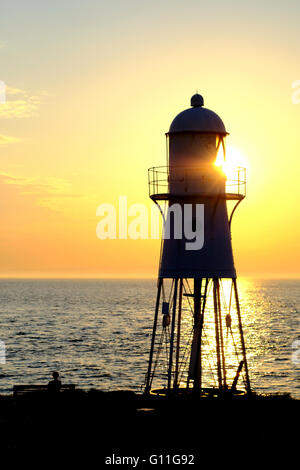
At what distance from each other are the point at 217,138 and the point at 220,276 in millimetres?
6161

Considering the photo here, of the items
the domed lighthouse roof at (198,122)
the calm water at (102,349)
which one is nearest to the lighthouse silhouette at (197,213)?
the domed lighthouse roof at (198,122)

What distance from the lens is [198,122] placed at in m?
33.8

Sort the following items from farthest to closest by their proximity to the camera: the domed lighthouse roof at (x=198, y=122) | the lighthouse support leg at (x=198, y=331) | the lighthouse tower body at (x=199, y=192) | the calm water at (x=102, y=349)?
the calm water at (x=102, y=349)
the lighthouse support leg at (x=198, y=331)
the domed lighthouse roof at (x=198, y=122)
the lighthouse tower body at (x=199, y=192)

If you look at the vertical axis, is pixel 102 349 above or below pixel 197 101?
below

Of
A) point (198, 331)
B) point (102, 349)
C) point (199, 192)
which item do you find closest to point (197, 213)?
point (199, 192)

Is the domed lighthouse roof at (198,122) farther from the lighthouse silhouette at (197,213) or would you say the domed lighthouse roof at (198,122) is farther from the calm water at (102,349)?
the calm water at (102,349)

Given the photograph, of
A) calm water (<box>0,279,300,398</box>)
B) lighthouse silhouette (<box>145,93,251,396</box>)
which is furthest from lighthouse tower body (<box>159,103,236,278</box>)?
calm water (<box>0,279,300,398</box>)

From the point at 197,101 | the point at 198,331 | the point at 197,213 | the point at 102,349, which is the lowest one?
the point at 102,349

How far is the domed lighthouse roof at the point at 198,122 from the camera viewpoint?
33750 millimetres

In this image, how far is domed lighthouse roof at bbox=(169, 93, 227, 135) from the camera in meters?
33.8

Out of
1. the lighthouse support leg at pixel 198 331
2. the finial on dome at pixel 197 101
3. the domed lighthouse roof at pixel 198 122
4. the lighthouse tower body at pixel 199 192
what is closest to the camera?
the lighthouse tower body at pixel 199 192

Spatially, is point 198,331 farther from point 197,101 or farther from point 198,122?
point 197,101

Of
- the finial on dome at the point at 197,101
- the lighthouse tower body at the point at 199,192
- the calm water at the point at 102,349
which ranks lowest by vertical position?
the calm water at the point at 102,349
